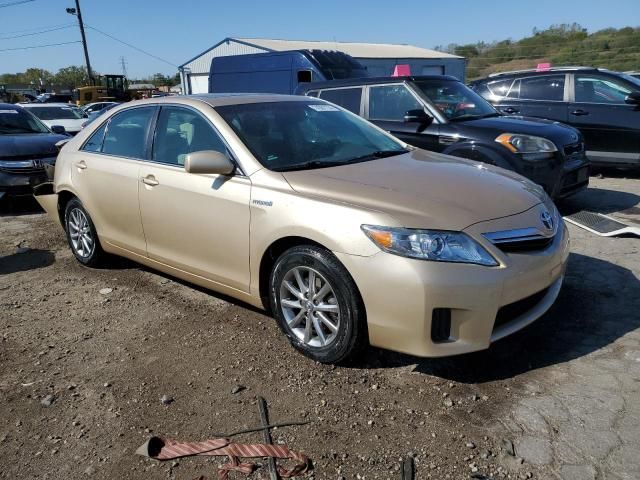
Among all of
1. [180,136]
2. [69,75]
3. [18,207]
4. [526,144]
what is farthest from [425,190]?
[69,75]

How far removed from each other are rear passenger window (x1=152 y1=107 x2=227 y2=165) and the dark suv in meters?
5.69

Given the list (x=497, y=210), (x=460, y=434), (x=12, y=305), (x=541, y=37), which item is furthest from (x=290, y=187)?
(x=541, y=37)

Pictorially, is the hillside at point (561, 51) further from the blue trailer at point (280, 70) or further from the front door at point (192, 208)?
the front door at point (192, 208)

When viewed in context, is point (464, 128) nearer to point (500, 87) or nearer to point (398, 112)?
point (398, 112)

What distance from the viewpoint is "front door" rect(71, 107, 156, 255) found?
14.2ft

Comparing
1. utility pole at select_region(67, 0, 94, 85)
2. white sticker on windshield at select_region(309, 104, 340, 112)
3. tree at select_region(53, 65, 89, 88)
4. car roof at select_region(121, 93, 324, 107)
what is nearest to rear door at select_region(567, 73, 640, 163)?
white sticker on windshield at select_region(309, 104, 340, 112)

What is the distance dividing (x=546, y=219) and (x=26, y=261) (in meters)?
4.97

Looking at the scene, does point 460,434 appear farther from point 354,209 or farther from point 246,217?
point 246,217

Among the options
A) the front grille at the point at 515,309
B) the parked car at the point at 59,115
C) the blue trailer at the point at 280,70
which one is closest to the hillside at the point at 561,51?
the blue trailer at the point at 280,70

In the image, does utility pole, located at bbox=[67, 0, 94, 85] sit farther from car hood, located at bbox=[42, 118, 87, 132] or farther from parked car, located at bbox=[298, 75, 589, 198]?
parked car, located at bbox=[298, 75, 589, 198]

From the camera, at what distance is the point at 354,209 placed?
9.71ft

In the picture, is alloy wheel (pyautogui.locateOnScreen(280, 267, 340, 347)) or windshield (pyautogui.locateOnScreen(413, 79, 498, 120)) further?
windshield (pyautogui.locateOnScreen(413, 79, 498, 120))

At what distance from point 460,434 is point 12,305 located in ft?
12.1

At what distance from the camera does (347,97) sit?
7.32 m
